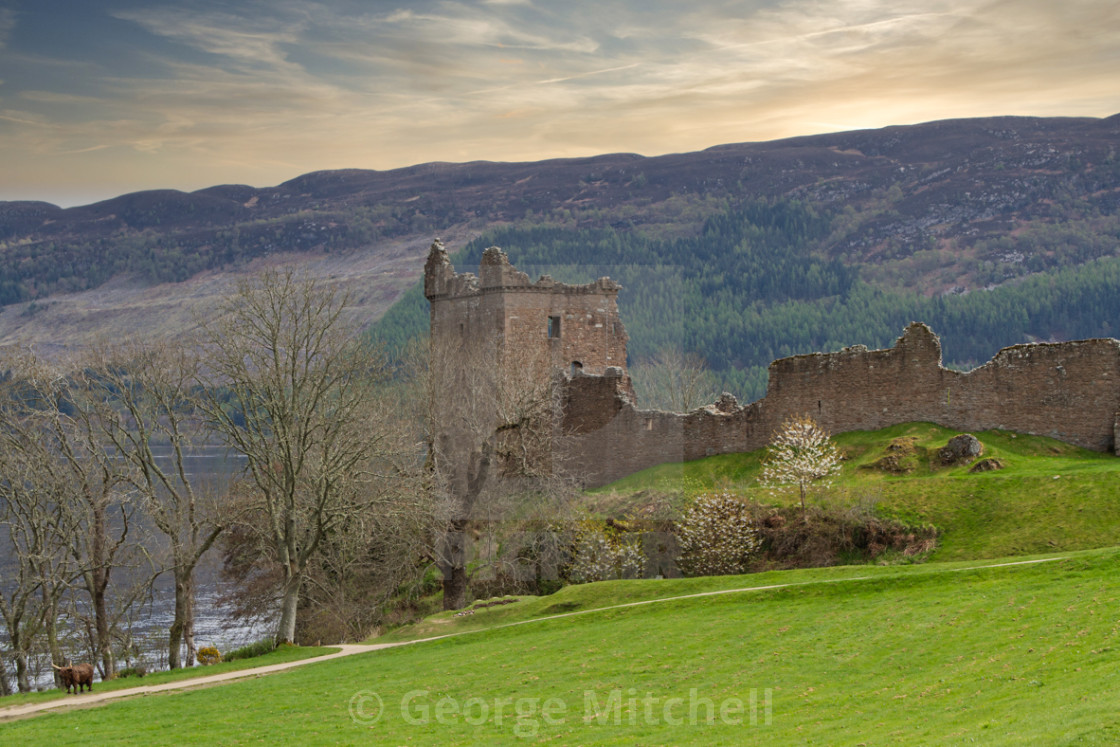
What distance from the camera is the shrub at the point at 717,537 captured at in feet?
128

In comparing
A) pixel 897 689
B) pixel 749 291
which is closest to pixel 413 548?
pixel 897 689

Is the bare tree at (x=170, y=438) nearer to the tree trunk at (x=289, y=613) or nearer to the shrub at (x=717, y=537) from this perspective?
the tree trunk at (x=289, y=613)

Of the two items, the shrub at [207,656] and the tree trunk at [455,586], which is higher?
the tree trunk at [455,586]

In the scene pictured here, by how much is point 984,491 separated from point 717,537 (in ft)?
28.9

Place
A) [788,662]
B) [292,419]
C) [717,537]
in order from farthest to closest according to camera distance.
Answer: [292,419], [717,537], [788,662]

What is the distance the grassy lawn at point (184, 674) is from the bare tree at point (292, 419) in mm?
2770

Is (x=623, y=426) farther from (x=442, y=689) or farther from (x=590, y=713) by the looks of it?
(x=590, y=713)

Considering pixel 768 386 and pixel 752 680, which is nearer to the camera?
pixel 752 680

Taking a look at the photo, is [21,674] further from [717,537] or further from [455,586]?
[717,537]

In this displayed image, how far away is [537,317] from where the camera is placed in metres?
59.7

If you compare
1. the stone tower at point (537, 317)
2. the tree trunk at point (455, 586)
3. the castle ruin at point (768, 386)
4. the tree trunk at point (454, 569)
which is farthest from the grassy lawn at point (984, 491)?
the stone tower at point (537, 317)

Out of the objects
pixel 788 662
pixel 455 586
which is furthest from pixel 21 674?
pixel 788 662

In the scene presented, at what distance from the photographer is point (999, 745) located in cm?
1457

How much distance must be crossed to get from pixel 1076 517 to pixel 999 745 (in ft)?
66.8
